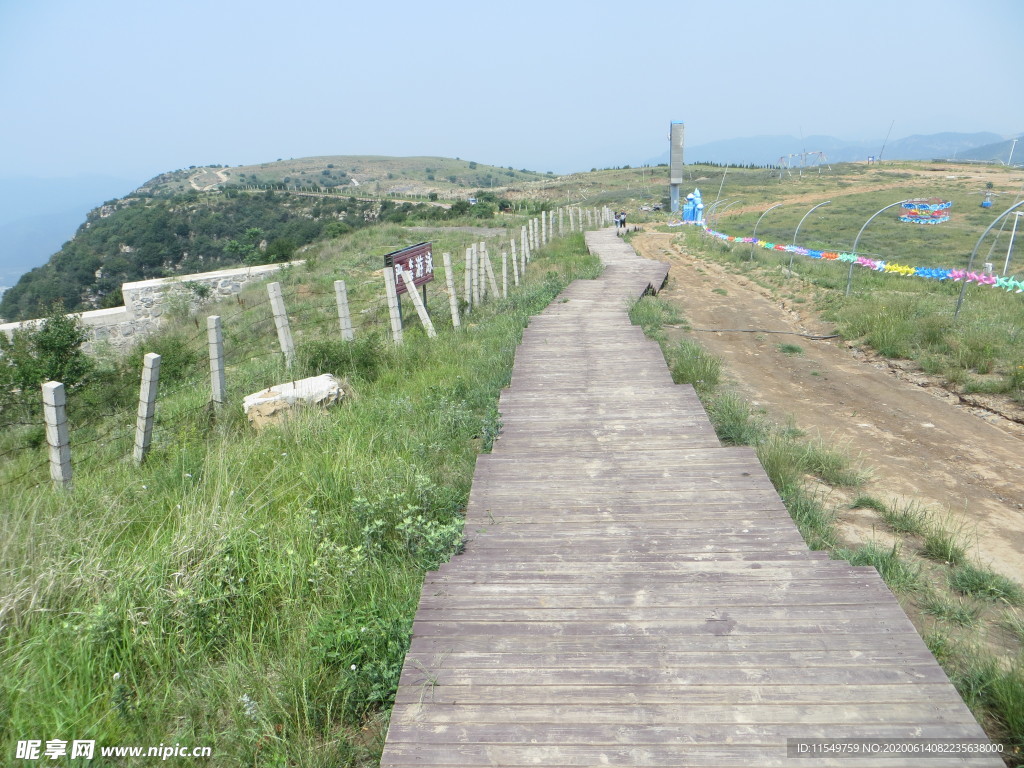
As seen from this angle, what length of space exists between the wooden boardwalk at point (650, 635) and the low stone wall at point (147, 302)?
18.3 m

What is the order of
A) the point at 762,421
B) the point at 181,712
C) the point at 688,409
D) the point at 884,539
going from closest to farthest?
the point at 181,712 → the point at 884,539 → the point at 688,409 → the point at 762,421

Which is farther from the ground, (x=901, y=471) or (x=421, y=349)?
(x=421, y=349)

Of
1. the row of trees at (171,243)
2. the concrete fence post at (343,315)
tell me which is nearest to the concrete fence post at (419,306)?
the concrete fence post at (343,315)

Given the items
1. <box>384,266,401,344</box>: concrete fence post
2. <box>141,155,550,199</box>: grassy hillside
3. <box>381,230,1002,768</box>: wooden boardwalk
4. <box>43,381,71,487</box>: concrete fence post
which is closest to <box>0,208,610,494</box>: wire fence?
<box>43,381,71,487</box>: concrete fence post

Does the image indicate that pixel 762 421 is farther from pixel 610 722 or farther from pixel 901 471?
pixel 610 722

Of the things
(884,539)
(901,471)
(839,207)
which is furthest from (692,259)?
(839,207)

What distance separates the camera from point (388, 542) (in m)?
3.99

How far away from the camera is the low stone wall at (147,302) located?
19.9 metres

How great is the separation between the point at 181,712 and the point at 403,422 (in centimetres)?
337

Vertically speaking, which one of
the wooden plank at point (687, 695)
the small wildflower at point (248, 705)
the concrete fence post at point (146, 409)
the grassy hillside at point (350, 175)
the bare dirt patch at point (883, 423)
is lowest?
the bare dirt patch at point (883, 423)

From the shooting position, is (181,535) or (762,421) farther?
(762,421)

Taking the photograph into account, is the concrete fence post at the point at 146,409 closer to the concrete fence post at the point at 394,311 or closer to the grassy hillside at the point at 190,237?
the concrete fence post at the point at 394,311

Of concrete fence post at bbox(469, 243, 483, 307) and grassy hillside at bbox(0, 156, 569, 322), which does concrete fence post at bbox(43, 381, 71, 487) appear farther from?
grassy hillside at bbox(0, 156, 569, 322)

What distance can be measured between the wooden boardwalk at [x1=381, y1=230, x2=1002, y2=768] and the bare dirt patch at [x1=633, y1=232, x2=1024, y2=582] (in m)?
1.41
